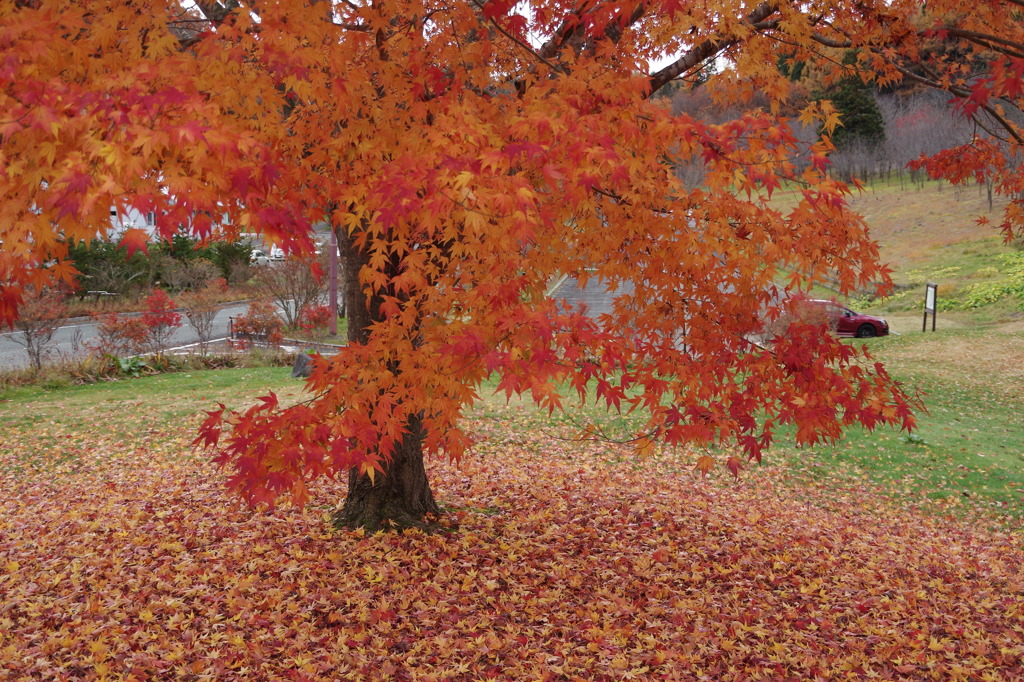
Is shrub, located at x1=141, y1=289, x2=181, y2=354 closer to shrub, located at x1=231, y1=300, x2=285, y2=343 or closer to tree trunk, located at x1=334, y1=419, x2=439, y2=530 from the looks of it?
shrub, located at x1=231, y1=300, x2=285, y2=343

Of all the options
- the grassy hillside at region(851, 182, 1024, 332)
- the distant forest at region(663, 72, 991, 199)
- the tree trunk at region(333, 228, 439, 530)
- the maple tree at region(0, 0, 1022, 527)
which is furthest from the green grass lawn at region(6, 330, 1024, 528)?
the distant forest at region(663, 72, 991, 199)

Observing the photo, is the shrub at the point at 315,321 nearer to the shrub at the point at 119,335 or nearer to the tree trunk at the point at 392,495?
the shrub at the point at 119,335

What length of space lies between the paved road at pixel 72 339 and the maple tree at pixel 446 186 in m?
13.9

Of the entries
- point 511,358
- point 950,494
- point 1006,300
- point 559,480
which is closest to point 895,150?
point 1006,300

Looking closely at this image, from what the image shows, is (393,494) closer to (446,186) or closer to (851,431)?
(446,186)

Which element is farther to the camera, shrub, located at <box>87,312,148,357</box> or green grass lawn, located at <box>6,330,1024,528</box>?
shrub, located at <box>87,312,148,357</box>

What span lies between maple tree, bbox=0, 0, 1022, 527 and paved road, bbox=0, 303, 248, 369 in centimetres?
1393

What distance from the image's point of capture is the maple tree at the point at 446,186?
2.95 metres

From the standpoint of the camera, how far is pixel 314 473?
11.9 ft

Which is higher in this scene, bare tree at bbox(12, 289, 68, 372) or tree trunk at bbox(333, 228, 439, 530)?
bare tree at bbox(12, 289, 68, 372)

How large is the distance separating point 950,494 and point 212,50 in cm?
1017

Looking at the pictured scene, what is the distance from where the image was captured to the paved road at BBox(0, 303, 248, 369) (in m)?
17.1

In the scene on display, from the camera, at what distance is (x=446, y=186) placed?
357 cm

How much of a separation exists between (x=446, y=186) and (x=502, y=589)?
3.35 m
